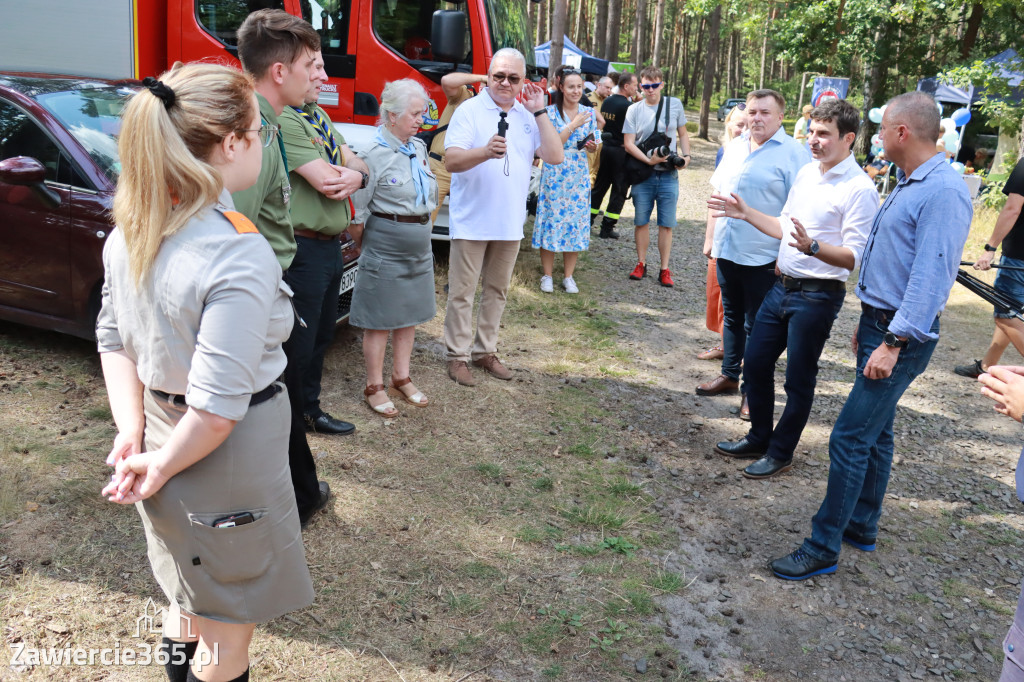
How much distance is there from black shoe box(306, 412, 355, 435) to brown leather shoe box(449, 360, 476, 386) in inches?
41.2

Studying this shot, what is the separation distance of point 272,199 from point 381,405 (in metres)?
1.96

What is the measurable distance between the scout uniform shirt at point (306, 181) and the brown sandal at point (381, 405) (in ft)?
4.37

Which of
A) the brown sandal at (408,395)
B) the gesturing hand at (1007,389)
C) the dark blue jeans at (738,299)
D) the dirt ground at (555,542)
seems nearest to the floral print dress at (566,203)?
the dirt ground at (555,542)

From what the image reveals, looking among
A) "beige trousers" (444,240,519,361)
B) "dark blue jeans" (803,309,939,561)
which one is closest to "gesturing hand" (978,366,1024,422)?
"dark blue jeans" (803,309,939,561)

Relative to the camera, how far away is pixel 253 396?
6.00 ft

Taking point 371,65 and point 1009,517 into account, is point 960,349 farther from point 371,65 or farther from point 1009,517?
point 371,65

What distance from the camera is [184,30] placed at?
21.7ft

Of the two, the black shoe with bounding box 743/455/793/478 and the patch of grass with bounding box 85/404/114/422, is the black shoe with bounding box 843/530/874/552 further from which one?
the patch of grass with bounding box 85/404/114/422

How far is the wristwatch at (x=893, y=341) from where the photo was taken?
125 inches

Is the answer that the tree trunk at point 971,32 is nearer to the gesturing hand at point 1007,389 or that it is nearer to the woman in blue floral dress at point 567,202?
the woman in blue floral dress at point 567,202

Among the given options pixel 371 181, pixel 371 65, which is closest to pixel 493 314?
pixel 371 181

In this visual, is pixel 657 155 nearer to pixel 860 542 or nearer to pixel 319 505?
pixel 860 542

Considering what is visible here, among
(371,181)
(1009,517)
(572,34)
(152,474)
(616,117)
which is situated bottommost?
(1009,517)

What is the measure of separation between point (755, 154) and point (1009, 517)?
8.17ft
